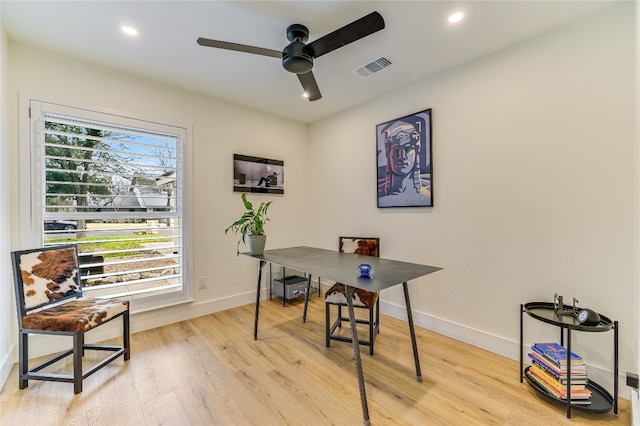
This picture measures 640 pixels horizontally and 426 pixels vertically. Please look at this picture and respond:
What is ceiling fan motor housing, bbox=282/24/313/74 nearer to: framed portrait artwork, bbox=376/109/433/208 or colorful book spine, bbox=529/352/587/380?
framed portrait artwork, bbox=376/109/433/208

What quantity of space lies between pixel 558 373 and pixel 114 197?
12.3 feet

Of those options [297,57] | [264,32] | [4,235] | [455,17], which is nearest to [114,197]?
[4,235]

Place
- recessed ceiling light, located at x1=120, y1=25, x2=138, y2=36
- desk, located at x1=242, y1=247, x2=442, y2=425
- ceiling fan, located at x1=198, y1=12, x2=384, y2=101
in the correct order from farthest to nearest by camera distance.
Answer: recessed ceiling light, located at x1=120, y1=25, x2=138, y2=36 < ceiling fan, located at x1=198, y1=12, x2=384, y2=101 < desk, located at x1=242, y1=247, x2=442, y2=425

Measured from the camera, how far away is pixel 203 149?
10.3 feet

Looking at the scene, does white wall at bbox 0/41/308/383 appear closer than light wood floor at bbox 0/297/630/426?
No

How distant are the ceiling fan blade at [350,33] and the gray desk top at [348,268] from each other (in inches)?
59.1

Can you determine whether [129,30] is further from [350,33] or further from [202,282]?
[202,282]

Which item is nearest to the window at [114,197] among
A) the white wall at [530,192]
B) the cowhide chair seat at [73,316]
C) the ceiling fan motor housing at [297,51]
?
the cowhide chair seat at [73,316]

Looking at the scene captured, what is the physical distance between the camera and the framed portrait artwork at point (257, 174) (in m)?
3.42

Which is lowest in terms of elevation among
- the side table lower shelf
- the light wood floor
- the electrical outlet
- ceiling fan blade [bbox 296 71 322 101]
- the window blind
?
the light wood floor

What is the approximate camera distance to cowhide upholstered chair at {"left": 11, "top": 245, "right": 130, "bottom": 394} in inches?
70.8

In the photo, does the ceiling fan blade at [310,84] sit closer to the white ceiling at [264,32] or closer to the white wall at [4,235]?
the white ceiling at [264,32]

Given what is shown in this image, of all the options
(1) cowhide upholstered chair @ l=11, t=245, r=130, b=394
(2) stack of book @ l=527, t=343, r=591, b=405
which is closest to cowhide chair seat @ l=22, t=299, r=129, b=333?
(1) cowhide upholstered chair @ l=11, t=245, r=130, b=394

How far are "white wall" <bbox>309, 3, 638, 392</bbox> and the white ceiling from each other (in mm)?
242
